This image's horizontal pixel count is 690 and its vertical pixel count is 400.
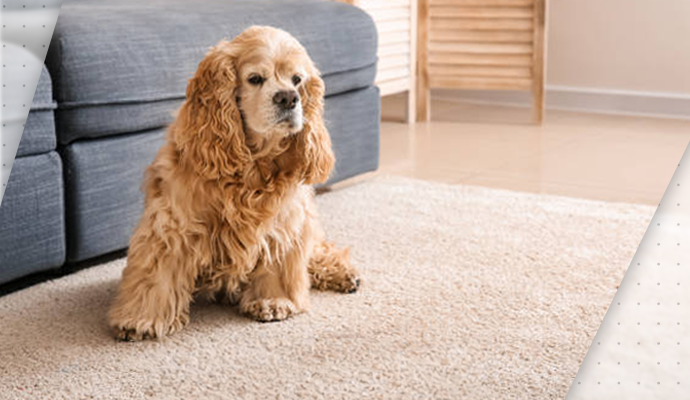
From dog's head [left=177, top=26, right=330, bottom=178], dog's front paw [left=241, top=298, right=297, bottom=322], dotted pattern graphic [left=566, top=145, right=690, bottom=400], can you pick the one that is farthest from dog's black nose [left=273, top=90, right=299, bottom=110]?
dotted pattern graphic [left=566, top=145, right=690, bottom=400]

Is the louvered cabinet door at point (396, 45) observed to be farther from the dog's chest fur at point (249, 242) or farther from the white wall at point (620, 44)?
the dog's chest fur at point (249, 242)

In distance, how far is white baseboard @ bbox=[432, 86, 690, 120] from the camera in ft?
13.6

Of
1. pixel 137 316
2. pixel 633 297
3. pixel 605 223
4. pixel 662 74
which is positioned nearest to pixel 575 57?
pixel 662 74

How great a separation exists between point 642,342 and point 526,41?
3.30 metres

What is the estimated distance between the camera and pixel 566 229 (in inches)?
92.3

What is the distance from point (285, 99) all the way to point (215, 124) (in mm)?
139

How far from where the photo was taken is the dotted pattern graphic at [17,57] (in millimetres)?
933

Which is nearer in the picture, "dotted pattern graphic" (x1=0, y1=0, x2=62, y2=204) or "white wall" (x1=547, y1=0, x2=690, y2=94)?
"dotted pattern graphic" (x1=0, y1=0, x2=62, y2=204)

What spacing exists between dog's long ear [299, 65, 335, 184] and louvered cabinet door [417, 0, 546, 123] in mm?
2521

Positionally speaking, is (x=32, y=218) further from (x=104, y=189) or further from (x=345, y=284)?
(x=345, y=284)

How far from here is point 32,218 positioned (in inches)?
71.1

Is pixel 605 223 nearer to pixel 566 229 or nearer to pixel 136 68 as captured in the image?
pixel 566 229

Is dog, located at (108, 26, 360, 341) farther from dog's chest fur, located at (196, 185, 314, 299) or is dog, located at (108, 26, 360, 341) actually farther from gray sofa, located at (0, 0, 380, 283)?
gray sofa, located at (0, 0, 380, 283)

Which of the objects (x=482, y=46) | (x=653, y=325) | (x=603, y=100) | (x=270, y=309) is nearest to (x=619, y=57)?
(x=603, y=100)
